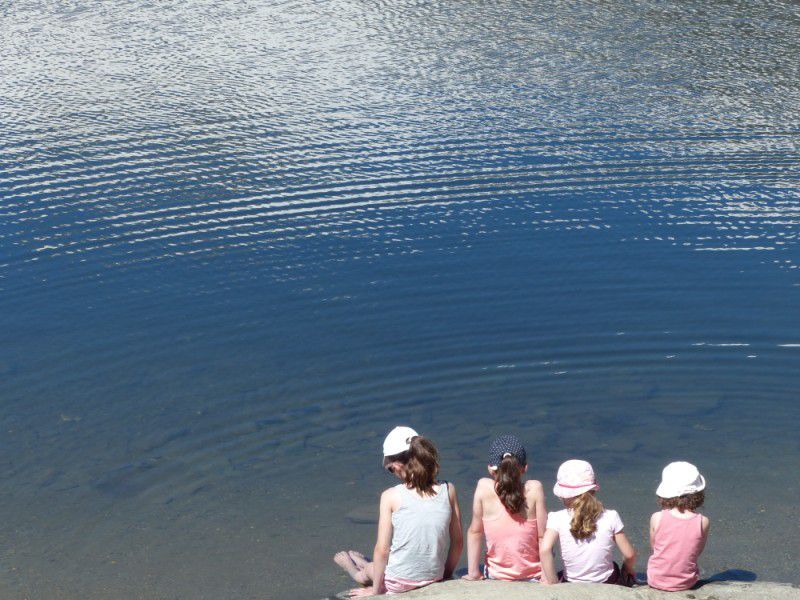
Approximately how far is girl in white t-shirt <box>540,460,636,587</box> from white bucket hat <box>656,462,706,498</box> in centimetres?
35

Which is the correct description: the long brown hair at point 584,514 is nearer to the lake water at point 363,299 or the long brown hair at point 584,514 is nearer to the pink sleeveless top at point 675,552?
the pink sleeveless top at point 675,552

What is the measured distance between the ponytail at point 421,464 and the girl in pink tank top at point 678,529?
1356 mm

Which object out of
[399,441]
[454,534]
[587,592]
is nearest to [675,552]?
[587,592]

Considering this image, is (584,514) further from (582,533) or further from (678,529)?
(678,529)

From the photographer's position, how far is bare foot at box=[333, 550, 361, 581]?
697 cm

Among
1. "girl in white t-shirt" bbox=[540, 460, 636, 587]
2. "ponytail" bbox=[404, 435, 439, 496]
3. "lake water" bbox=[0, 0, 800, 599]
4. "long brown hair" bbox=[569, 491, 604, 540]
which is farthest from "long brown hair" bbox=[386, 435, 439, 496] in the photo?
"lake water" bbox=[0, 0, 800, 599]

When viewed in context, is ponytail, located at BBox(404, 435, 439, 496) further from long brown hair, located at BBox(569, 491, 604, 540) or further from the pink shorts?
long brown hair, located at BBox(569, 491, 604, 540)

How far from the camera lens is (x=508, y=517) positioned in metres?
6.16

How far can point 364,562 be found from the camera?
23.2 ft

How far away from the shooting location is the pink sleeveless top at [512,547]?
617cm

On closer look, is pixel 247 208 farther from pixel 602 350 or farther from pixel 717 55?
pixel 717 55

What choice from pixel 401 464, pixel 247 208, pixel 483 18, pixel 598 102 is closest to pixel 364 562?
pixel 401 464

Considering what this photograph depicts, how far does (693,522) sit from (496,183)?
8689 millimetres

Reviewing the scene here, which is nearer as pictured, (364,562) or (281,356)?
(364,562)
